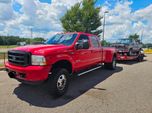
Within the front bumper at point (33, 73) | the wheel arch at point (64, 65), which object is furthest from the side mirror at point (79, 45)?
the front bumper at point (33, 73)

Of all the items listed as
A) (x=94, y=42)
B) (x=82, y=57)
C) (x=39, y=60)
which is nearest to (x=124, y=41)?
(x=94, y=42)

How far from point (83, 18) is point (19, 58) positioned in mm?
19928

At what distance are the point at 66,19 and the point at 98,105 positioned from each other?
21.8m

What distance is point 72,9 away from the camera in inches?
997

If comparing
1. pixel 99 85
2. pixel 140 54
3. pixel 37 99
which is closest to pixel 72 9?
pixel 140 54

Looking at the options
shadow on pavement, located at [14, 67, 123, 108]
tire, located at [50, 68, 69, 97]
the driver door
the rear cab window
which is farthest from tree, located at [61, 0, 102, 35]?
tire, located at [50, 68, 69, 97]

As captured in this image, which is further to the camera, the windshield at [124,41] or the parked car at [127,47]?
the windshield at [124,41]

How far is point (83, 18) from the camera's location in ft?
80.2

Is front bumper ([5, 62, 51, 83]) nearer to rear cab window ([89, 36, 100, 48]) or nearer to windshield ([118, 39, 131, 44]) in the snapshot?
rear cab window ([89, 36, 100, 48])

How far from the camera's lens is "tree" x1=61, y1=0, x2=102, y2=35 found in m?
24.4

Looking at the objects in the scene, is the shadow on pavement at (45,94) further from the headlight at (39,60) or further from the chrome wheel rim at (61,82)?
the headlight at (39,60)

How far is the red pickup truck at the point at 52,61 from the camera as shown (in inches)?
199

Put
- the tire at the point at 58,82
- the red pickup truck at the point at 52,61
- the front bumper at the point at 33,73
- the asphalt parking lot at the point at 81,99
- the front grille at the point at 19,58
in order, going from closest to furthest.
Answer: the asphalt parking lot at the point at 81,99
the front bumper at the point at 33,73
the red pickup truck at the point at 52,61
the front grille at the point at 19,58
the tire at the point at 58,82

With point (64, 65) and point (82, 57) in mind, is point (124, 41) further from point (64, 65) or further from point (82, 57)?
point (64, 65)
